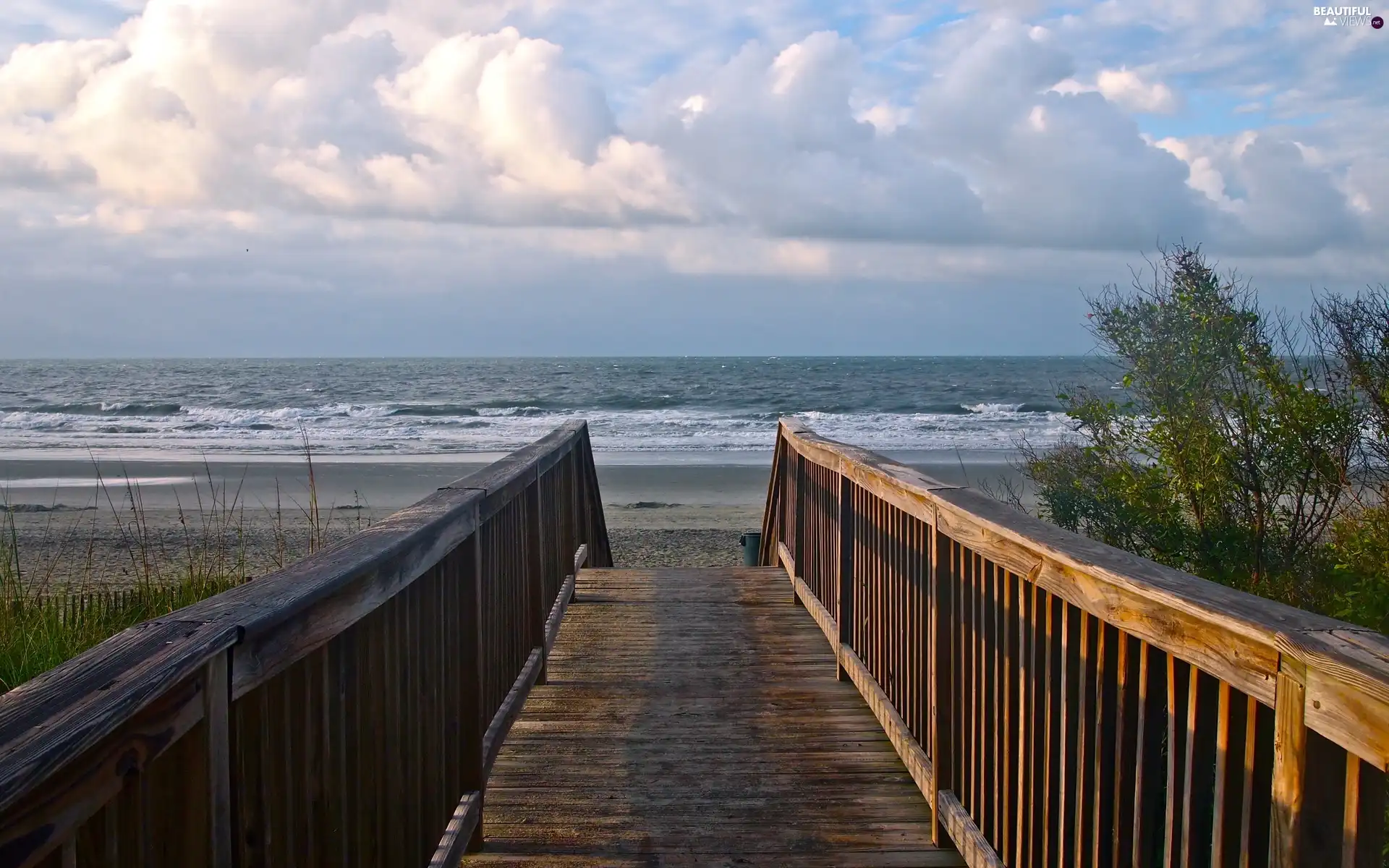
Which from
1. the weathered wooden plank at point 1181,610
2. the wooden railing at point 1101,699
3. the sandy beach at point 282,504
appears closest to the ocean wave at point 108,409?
the sandy beach at point 282,504

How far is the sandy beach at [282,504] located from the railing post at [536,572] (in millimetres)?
2344

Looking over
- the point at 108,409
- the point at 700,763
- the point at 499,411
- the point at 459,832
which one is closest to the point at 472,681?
the point at 459,832

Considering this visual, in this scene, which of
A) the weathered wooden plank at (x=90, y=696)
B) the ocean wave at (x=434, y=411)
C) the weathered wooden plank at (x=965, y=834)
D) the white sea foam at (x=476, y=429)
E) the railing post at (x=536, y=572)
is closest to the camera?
the weathered wooden plank at (x=90, y=696)

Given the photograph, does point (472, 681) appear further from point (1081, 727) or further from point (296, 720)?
point (1081, 727)

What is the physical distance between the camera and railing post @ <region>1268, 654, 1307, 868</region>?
1.37 metres

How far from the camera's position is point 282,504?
15773 mm

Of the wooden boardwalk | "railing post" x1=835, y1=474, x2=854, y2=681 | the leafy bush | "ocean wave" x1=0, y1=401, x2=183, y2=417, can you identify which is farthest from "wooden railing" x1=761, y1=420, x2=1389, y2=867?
"ocean wave" x1=0, y1=401, x2=183, y2=417

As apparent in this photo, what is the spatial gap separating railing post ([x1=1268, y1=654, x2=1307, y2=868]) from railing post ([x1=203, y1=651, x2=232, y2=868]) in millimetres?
1483

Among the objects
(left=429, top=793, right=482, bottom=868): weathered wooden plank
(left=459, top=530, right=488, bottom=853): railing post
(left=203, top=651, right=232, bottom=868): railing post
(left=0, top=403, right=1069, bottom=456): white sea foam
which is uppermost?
(left=203, top=651, right=232, bottom=868): railing post

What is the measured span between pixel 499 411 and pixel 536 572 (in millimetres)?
33577

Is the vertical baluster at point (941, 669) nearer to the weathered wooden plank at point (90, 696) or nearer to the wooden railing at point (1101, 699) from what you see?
the wooden railing at point (1101, 699)

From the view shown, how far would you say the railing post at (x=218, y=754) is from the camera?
1402 millimetres

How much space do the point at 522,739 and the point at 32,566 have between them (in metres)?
8.66

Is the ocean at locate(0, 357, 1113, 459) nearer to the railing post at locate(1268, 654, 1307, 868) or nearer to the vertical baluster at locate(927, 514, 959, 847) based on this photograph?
the vertical baluster at locate(927, 514, 959, 847)
